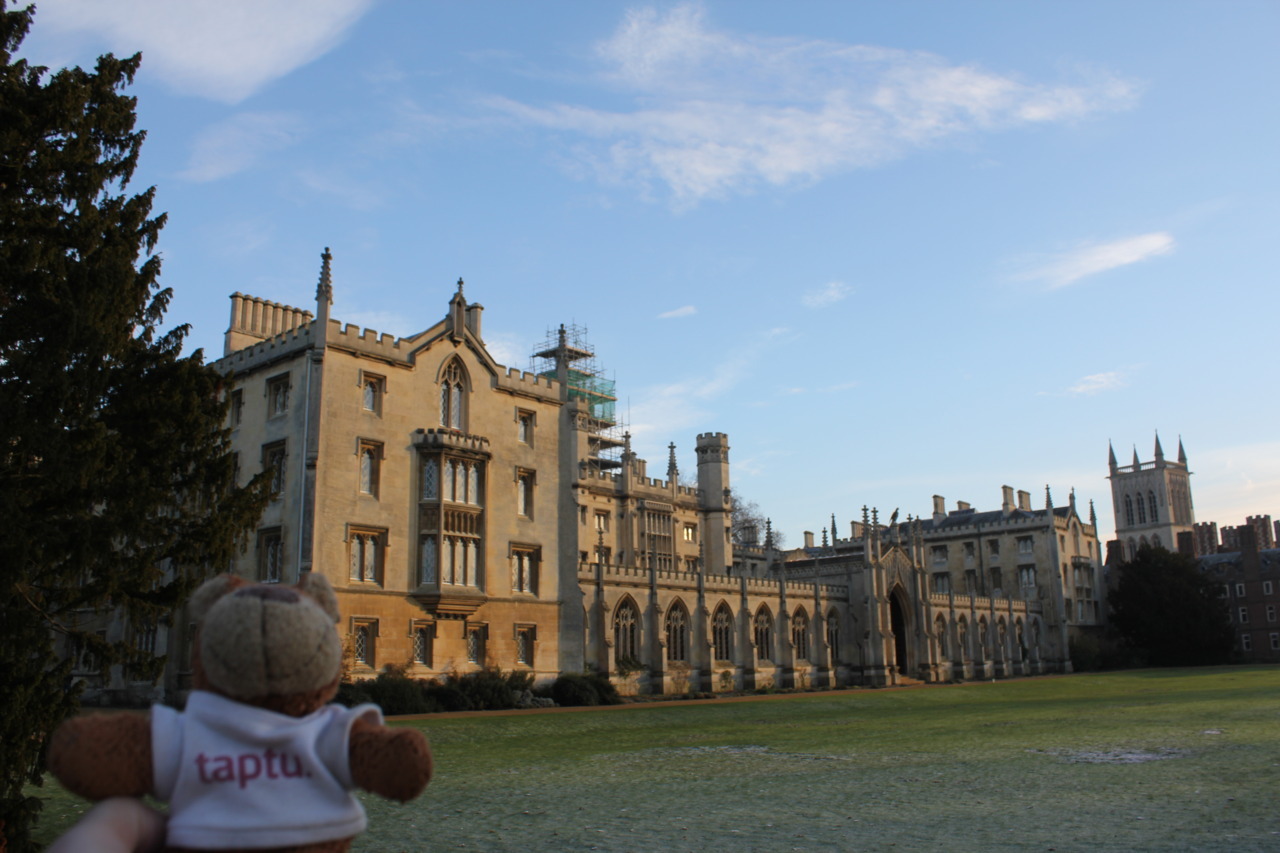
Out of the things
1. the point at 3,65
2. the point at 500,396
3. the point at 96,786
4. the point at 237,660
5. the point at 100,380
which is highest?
the point at 500,396

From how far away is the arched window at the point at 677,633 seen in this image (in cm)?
3856

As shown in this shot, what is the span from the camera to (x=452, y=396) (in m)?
32.1

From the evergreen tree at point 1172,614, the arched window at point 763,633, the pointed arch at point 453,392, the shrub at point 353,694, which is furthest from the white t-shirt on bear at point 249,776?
the evergreen tree at point 1172,614

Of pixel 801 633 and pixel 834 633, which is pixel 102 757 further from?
pixel 834 633

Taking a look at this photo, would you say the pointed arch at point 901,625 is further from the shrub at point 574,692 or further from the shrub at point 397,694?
the shrub at point 397,694

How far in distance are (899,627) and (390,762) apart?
53.7 metres

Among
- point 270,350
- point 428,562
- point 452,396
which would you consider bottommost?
point 428,562

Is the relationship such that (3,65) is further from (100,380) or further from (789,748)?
(789,748)

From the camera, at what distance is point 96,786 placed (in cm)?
271

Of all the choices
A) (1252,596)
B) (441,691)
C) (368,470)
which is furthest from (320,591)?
(1252,596)

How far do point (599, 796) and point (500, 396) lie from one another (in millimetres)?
23329

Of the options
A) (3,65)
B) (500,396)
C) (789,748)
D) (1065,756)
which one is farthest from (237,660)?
(500,396)

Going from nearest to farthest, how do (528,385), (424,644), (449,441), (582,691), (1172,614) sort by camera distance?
(424,644) → (449,441) → (582,691) → (528,385) → (1172,614)

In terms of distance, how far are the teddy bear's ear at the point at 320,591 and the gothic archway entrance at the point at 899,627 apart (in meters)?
50.8
